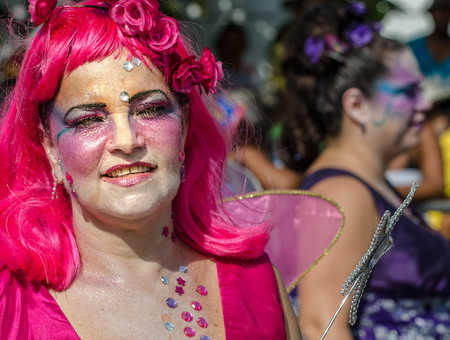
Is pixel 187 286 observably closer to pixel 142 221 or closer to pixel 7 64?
pixel 142 221

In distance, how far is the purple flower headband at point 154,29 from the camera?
168 centimetres

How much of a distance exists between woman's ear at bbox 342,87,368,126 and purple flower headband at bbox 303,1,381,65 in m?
0.16

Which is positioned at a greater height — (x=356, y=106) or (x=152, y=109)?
(x=152, y=109)

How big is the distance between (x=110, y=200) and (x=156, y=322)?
311mm

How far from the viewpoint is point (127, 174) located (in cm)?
164

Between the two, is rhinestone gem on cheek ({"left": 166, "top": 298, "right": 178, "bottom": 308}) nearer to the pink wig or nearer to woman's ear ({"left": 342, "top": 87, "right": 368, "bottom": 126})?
the pink wig

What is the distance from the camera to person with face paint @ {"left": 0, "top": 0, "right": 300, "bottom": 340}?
163cm

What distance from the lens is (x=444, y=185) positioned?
16.1 feet

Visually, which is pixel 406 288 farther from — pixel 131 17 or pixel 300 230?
pixel 131 17

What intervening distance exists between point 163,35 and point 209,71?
0.54ft

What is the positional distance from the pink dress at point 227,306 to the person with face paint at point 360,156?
0.58 meters

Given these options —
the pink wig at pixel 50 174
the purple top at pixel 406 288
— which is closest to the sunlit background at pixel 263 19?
the purple top at pixel 406 288

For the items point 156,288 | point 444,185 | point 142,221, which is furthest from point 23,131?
point 444,185

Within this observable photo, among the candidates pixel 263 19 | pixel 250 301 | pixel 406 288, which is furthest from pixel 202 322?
pixel 263 19
